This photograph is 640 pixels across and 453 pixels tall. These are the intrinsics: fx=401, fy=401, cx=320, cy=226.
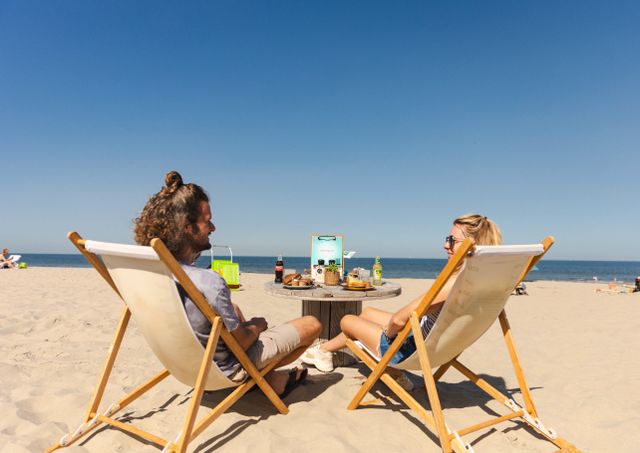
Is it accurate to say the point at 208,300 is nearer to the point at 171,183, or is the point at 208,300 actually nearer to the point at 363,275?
the point at 171,183

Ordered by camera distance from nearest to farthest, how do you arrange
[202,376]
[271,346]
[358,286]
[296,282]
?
[202,376], [271,346], [358,286], [296,282]

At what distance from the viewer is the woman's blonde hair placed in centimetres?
237

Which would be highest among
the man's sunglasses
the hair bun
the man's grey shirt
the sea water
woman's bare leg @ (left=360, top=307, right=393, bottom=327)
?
the hair bun

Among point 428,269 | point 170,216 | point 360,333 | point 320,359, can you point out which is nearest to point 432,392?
point 360,333

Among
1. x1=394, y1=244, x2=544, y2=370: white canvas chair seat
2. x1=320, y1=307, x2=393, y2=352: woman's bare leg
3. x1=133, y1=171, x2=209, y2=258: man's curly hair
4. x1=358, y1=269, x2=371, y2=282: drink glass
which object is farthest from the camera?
x1=358, y1=269, x2=371, y2=282: drink glass

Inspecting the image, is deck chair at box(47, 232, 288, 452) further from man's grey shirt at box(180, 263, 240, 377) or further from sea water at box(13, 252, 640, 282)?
sea water at box(13, 252, 640, 282)

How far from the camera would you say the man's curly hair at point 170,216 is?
2111 mm

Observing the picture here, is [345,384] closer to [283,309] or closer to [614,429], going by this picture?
[614,429]

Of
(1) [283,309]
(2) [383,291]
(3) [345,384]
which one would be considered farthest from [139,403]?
(1) [283,309]

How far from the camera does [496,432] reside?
2357 mm

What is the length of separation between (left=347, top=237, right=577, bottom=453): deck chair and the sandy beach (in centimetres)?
22

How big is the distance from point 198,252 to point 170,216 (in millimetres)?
279

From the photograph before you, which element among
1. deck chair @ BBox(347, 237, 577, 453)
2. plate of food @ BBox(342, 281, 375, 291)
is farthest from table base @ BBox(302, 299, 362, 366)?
deck chair @ BBox(347, 237, 577, 453)

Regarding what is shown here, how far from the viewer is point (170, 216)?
2.12 m
